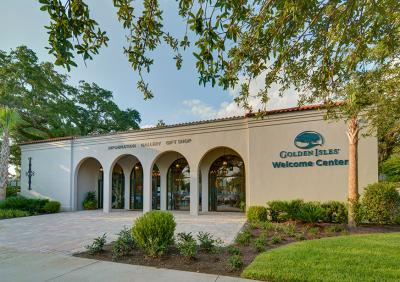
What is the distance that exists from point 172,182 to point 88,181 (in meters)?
6.49

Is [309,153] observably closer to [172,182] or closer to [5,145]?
[172,182]

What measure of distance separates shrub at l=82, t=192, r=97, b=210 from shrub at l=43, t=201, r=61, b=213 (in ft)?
5.72

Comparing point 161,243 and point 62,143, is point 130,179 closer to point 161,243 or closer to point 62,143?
point 62,143

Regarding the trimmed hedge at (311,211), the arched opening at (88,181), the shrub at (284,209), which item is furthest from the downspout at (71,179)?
the trimmed hedge at (311,211)

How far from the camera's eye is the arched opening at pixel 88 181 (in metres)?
21.3

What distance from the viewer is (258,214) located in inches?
516

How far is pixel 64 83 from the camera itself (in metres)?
27.9

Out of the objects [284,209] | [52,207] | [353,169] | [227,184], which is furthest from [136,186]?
[353,169]

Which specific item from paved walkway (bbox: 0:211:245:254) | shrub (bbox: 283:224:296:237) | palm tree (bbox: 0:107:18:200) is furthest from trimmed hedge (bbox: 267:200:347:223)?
palm tree (bbox: 0:107:18:200)

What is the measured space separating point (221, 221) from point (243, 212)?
4.03m

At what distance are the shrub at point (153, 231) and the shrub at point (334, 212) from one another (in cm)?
688

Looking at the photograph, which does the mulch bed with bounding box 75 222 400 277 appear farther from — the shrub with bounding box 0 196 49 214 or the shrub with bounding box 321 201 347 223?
the shrub with bounding box 0 196 49 214

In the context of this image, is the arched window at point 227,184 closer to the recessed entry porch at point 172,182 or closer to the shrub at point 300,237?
the recessed entry porch at point 172,182

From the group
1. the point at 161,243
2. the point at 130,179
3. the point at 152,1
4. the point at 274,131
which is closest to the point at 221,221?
the point at 274,131
